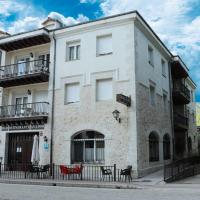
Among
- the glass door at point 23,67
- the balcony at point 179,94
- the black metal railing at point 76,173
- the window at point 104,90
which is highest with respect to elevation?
the glass door at point 23,67

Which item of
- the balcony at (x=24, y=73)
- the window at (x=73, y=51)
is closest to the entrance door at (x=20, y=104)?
the balcony at (x=24, y=73)

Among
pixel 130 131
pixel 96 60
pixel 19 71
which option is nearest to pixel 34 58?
pixel 19 71

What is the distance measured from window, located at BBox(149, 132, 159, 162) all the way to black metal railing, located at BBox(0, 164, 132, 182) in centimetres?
357

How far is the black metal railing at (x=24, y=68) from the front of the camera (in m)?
20.6

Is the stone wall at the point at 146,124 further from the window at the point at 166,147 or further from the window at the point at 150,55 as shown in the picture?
the window at the point at 150,55

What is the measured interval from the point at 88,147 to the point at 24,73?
703 cm

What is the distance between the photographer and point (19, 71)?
72.1 feet

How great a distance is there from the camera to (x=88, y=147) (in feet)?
61.2

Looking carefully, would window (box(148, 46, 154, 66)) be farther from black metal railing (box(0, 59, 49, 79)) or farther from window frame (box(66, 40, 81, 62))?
black metal railing (box(0, 59, 49, 79))

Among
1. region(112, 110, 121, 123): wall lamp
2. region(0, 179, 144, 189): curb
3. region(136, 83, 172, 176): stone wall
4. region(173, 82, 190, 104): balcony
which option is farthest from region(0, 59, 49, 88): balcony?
region(173, 82, 190, 104): balcony

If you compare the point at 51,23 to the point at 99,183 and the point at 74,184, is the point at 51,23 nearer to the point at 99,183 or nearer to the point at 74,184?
the point at 74,184

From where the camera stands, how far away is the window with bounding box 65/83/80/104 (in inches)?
776

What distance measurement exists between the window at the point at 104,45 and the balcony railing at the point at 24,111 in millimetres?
5031

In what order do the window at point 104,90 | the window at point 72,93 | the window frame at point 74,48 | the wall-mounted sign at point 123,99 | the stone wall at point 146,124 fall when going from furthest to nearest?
1. the window frame at point 74,48
2. the window at point 72,93
3. the window at point 104,90
4. the stone wall at point 146,124
5. the wall-mounted sign at point 123,99
